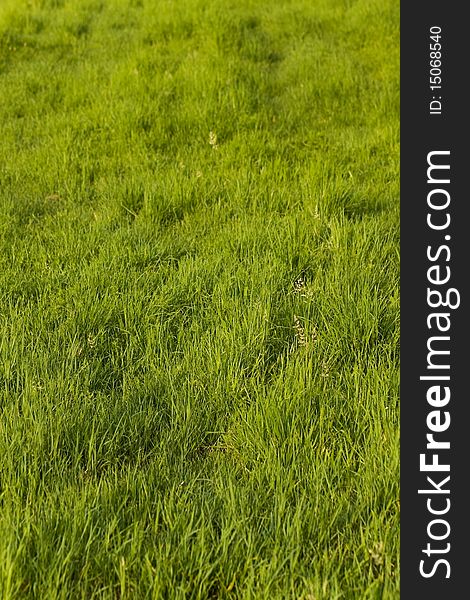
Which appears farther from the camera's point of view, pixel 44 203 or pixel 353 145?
pixel 353 145

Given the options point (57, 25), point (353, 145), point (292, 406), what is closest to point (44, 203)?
point (353, 145)

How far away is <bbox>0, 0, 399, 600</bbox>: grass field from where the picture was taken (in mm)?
1819

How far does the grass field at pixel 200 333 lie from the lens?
5.97ft

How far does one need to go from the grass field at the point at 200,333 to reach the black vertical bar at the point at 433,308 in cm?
10

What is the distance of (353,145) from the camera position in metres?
5.24

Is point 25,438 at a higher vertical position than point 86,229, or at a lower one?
lower

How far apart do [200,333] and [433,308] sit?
1.11 meters

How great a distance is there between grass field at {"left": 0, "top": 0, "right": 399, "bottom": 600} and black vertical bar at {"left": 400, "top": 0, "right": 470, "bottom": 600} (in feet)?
0.32

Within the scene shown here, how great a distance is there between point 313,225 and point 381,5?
547cm

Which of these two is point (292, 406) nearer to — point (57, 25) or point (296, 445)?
point (296, 445)

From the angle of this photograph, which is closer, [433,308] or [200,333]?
[433,308]

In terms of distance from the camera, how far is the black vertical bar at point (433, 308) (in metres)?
1.84

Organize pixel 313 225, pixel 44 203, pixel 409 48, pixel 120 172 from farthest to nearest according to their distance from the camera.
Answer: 1. pixel 120 172
2. pixel 44 203
3. pixel 313 225
4. pixel 409 48

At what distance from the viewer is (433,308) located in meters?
2.28
